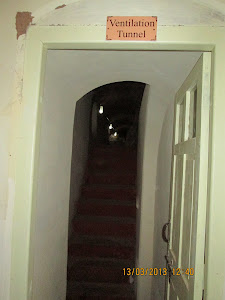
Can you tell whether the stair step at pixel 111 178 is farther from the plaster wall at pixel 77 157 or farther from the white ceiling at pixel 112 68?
the white ceiling at pixel 112 68

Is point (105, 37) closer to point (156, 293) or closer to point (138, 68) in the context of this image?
point (138, 68)

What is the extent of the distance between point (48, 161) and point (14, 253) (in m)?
0.74

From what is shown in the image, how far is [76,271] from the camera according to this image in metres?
3.60

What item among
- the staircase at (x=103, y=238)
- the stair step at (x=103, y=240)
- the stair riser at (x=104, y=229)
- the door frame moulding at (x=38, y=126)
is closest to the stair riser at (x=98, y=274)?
the staircase at (x=103, y=238)

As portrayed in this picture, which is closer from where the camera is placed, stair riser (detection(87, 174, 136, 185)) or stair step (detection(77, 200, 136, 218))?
stair step (detection(77, 200, 136, 218))

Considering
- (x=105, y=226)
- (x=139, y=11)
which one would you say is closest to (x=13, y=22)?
(x=139, y=11)

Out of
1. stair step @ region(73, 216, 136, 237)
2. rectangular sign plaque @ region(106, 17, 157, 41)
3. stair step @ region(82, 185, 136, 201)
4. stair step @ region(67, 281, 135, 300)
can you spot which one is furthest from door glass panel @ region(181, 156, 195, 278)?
stair step @ region(82, 185, 136, 201)

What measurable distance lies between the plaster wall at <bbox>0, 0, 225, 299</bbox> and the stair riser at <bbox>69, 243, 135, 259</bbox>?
9.78ft

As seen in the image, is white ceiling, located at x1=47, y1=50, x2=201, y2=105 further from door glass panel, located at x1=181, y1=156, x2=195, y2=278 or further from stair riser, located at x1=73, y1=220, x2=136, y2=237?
stair riser, located at x1=73, y1=220, x2=136, y2=237

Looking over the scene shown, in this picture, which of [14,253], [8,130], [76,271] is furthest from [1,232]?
[76,271]

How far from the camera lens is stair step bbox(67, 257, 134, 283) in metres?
3.51

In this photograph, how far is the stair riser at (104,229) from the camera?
164 inches

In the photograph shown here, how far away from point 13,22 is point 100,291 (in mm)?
3638

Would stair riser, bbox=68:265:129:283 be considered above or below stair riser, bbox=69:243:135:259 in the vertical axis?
below
